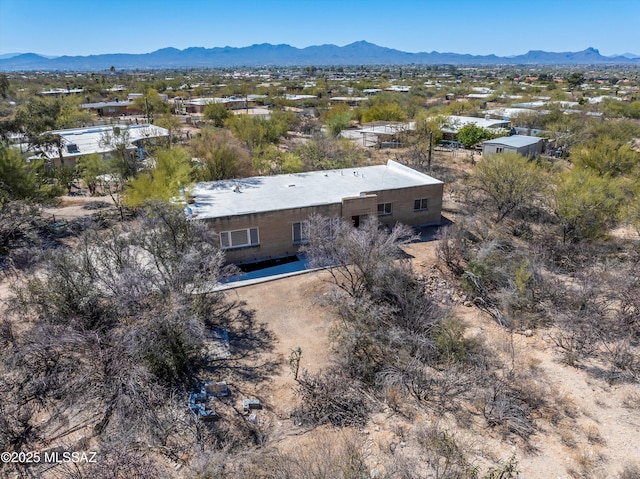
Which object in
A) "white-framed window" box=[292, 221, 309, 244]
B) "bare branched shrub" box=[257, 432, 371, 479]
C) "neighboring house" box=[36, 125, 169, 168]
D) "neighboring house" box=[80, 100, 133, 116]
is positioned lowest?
"bare branched shrub" box=[257, 432, 371, 479]

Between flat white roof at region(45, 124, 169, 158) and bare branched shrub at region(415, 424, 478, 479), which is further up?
flat white roof at region(45, 124, 169, 158)

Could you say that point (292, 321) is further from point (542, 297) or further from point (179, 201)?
point (542, 297)

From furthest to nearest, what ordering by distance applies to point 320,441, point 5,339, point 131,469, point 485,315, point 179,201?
point 179,201, point 485,315, point 5,339, point 320,441, point 131,469

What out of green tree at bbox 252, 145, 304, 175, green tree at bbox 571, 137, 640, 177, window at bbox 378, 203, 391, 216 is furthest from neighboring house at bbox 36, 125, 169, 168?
green tree at bbox 571, 137, 640, 177

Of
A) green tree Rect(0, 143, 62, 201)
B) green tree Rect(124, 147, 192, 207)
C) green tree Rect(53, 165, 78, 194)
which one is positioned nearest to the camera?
green tree Rect(124, 147, 192, 207)

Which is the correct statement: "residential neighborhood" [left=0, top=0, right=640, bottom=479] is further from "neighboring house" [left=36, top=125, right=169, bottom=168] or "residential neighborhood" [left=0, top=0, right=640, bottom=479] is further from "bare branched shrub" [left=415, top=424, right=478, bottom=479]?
"neighboring house" [left=36, top=125, right=169, bottom=168]

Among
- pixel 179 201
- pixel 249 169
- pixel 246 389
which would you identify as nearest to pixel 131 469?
Answer: pixel 246 389

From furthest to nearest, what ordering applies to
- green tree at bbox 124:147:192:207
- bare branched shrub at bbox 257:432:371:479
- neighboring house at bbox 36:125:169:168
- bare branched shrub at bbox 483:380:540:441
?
neighboring house at bbox 36:125:169:168, green tree at bbox 124:147:192:207, bare branched shrub at bbox 483:380:540:441, bare branched shrub at bbox 257:432:371:479
